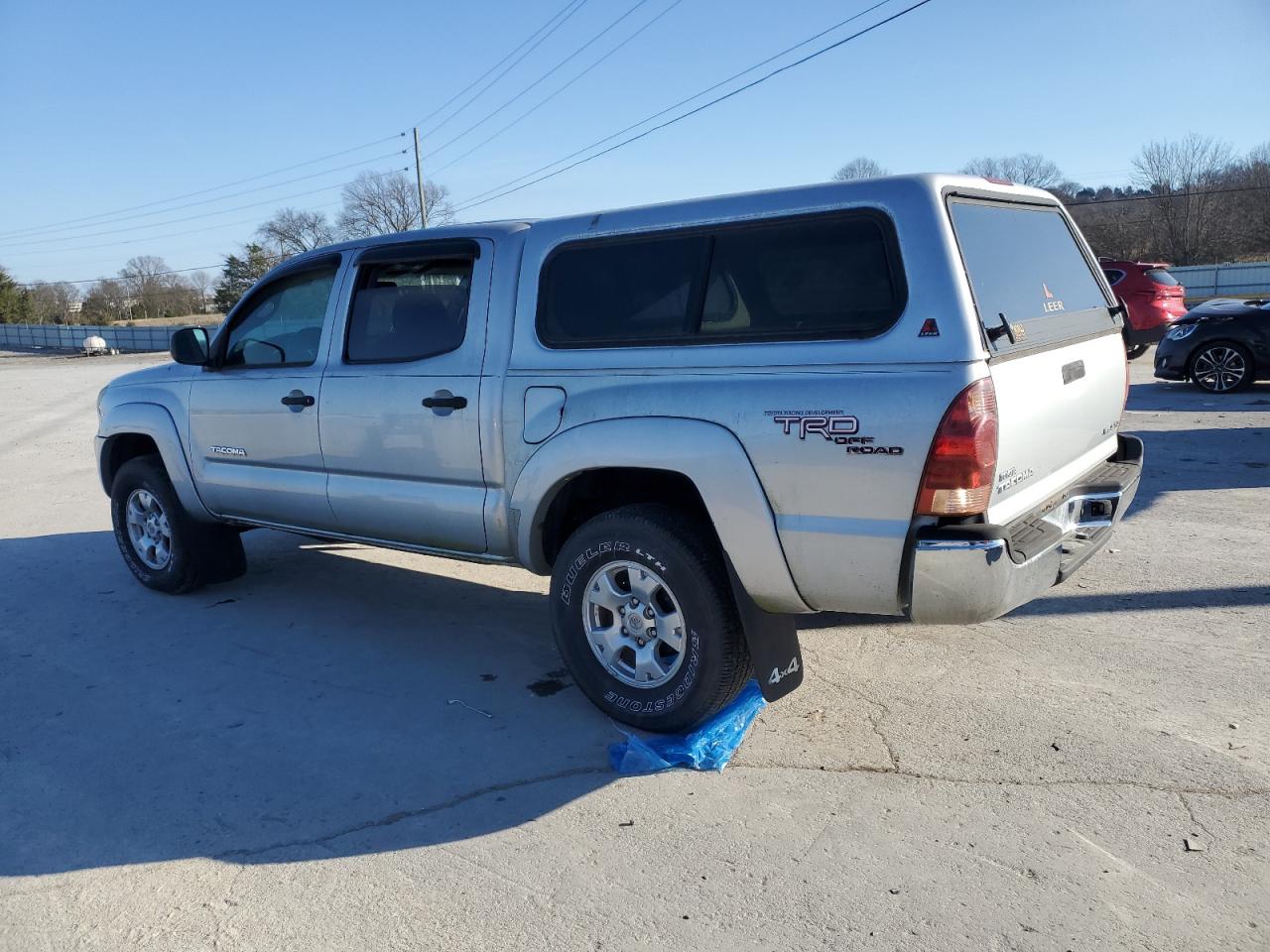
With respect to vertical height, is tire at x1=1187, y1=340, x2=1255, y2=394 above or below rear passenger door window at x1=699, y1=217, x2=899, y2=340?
below

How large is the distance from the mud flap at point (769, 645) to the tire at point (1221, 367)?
11290 mm

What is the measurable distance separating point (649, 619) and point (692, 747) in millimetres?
526

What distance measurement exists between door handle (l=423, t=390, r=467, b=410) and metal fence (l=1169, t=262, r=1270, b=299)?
3920 centimetres

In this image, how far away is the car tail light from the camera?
122 inches

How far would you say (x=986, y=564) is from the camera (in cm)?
320

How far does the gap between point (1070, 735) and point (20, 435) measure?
15210mm

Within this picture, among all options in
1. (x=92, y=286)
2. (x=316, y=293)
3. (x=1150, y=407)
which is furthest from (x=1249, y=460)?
(x=92, y=286)

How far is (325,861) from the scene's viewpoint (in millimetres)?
3170

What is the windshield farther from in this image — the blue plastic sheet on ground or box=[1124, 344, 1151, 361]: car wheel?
the blue plastic sheet on ground

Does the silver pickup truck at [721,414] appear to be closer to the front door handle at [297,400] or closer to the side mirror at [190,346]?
the front door handle at [297,400]

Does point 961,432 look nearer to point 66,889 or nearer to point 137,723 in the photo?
point 66,889

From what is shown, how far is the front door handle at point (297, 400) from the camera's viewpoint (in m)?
5.07

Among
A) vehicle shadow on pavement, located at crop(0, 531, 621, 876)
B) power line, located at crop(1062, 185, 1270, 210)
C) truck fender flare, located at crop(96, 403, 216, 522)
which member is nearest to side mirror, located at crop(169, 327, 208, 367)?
truck fender flare, located at crop(96, 403, 216, 522)

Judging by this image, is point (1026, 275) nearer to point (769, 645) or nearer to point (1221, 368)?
point (769, 645)
